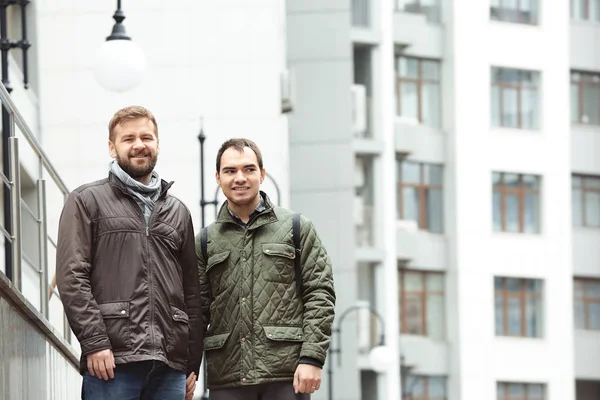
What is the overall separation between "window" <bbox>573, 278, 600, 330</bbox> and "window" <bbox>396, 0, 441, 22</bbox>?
9797 mm

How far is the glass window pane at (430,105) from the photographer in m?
55.2

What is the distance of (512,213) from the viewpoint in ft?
187

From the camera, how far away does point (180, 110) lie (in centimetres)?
3772

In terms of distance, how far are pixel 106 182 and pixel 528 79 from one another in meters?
50.1

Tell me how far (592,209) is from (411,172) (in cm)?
732

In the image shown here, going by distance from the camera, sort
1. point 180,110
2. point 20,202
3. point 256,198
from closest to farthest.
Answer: point 256,198
point 20,202
point 180,110

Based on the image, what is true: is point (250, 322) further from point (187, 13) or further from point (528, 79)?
point (528, 79)

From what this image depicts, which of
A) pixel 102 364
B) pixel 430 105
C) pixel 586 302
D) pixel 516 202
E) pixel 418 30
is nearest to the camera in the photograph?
pixel 102 364

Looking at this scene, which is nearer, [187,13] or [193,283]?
[193,283]

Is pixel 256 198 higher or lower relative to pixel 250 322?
higher

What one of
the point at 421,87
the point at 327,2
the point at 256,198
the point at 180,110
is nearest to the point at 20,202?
the point at 256,198

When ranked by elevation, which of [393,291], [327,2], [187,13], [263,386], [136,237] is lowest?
[263,386]

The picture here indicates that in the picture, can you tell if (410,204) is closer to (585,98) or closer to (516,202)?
(516,202)

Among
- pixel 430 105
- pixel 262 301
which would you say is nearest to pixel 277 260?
pixel 262 301
